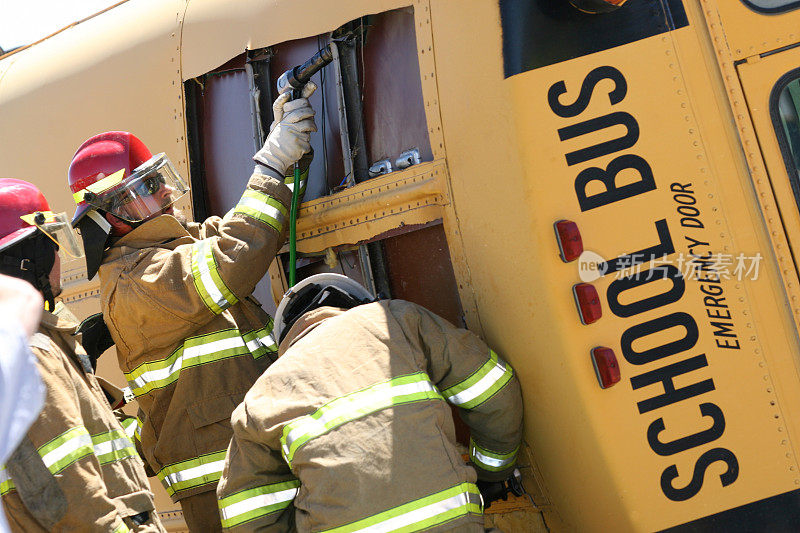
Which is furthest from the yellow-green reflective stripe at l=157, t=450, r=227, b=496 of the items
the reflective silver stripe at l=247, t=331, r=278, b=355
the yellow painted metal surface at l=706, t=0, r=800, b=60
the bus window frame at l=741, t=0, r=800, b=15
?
the bus window frame at l=741, t=0, r=800, b=15

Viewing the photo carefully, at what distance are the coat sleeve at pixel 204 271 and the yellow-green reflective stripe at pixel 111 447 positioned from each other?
0.53m

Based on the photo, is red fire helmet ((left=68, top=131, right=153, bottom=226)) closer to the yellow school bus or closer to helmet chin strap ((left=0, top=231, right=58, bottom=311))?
helmet chin strap ((left=0, top=231, right=58, bottom=311))

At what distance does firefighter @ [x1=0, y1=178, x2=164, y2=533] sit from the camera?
2441 millimetres

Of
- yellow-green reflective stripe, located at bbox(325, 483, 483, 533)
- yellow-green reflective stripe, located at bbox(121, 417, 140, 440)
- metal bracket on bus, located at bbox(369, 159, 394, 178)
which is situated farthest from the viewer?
yellow-green reflective stripe, located at bbox(121, 417, 140, 440)

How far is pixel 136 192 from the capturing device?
337 cm

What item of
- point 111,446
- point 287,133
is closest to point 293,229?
point 287,133

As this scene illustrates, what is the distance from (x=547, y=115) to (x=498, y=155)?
22cm

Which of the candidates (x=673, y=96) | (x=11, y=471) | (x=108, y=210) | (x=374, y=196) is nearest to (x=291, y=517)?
(x=11, y=471)

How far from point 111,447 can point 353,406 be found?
3.44 feet

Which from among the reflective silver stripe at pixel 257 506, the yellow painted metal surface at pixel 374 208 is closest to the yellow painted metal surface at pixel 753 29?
the yellow painted metal surface at pixel 374 208

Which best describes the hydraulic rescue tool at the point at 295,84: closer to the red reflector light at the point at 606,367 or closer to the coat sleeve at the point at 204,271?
the coat sleeve at the point at 204,271

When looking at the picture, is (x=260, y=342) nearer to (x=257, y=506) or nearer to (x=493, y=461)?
(x=257, y=506)

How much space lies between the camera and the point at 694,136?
2.59 meters

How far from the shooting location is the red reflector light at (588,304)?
252 centimetres
